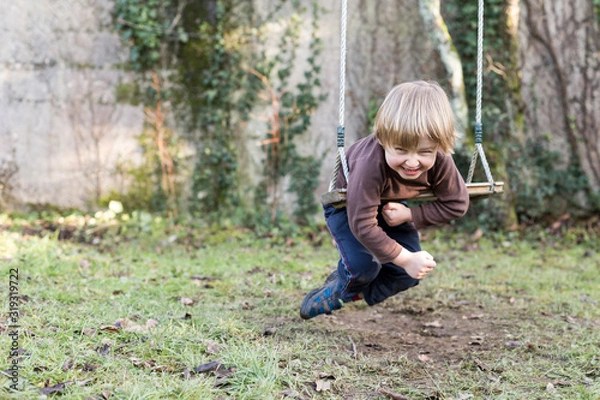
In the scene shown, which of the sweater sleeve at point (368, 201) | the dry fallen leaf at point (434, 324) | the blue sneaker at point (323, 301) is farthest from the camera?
the dry fallen leaf at point (434, 324)

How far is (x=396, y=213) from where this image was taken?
10.7 ft

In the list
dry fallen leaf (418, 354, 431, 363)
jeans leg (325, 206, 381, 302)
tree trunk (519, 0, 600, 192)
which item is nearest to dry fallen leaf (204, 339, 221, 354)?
jeans leg (325, 206, 381, 302)

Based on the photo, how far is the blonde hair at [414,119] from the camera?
282cm

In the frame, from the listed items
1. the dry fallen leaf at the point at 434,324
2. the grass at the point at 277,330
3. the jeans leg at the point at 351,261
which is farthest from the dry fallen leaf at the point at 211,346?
the dry fallen leaf at the point at 434,324

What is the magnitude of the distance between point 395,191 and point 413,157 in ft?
1.09

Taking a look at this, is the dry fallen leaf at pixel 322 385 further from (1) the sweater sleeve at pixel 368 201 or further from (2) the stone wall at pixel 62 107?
(2) the stone wall at pixel 62 107

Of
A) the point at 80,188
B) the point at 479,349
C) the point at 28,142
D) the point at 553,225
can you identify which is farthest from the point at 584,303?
the point at 28,142

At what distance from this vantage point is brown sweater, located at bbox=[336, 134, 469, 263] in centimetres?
300

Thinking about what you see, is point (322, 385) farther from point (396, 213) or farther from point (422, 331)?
point (422, 331)

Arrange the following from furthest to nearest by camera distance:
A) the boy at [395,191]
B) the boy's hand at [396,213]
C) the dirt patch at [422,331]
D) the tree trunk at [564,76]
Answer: the tree trunk at [564,76], the dirt patch at [422,331], the boy's hand at [396,213], the boy at [395,191]

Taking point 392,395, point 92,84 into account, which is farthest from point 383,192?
point 92,84

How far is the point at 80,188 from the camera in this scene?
736 cm

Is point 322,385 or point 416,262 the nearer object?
point 322,385

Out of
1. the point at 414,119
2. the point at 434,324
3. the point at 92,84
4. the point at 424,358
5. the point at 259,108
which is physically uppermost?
the point at 414,119
